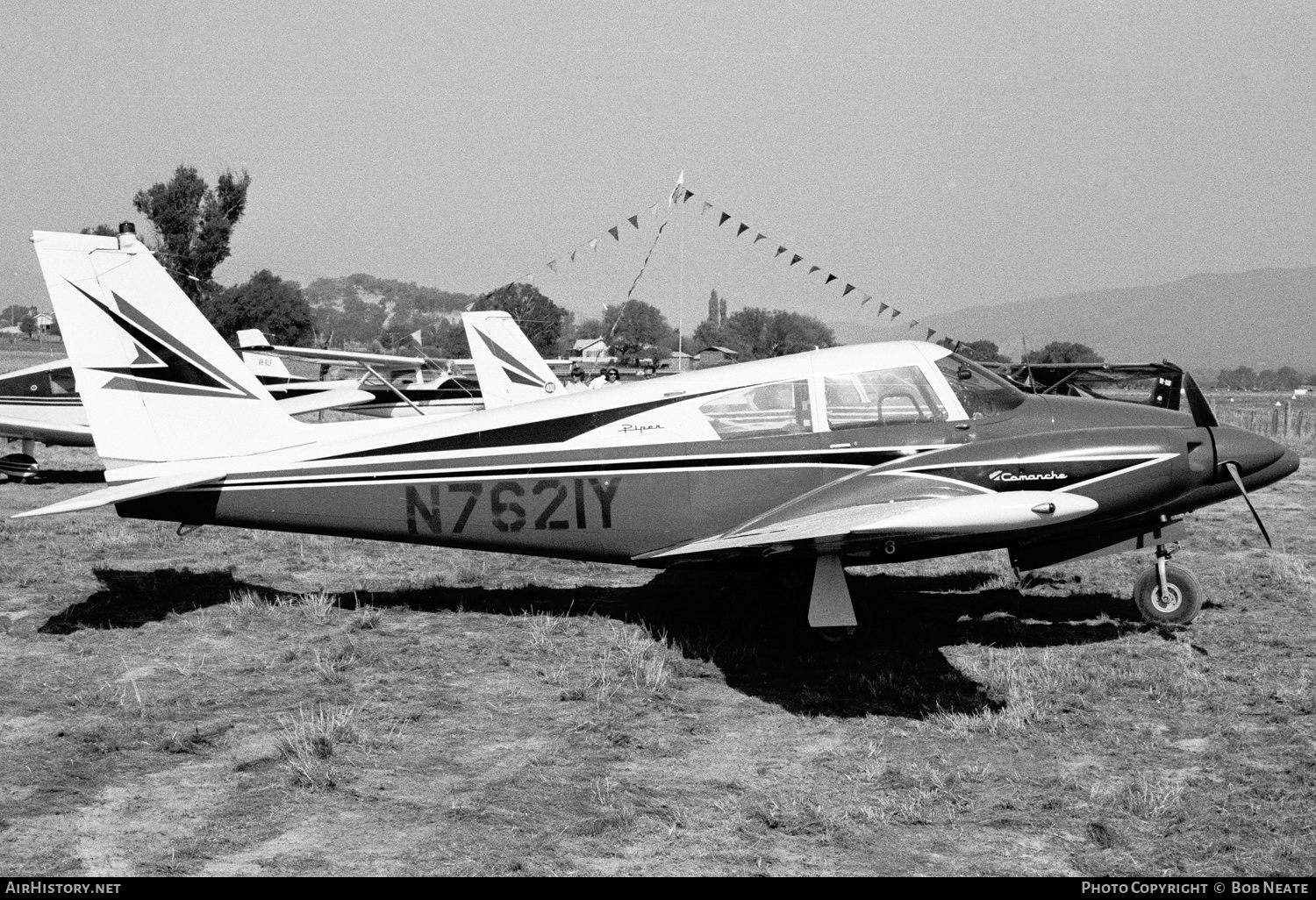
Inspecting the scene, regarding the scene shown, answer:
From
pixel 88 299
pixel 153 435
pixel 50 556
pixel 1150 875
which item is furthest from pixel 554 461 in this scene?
pixel 50 556

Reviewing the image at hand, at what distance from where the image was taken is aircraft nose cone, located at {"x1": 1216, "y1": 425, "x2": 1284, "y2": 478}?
7.75 meters

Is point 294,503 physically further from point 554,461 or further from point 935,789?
point 935,789

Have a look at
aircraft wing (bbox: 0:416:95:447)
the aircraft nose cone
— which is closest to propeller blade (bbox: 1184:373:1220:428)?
the aircraft nose cone

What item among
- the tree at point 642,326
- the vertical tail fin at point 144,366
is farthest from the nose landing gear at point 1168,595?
the tree at point 642,326

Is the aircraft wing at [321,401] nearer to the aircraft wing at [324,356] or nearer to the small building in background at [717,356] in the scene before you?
the aircraft wing at [324,356]

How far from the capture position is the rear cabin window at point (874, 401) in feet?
27.5

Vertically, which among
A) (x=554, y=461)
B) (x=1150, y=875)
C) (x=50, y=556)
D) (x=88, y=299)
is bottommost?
(x=1150, y=875)

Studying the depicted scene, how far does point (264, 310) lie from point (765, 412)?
232 ft

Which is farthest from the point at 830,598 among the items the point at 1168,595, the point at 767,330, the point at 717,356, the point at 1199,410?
the point at 767,330

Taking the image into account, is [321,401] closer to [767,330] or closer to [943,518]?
[943,518]

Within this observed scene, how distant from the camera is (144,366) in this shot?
8.89 m

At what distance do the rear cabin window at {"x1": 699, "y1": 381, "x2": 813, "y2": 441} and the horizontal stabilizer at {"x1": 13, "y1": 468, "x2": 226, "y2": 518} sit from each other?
421 centimetres

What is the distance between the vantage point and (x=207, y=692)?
279 inches
